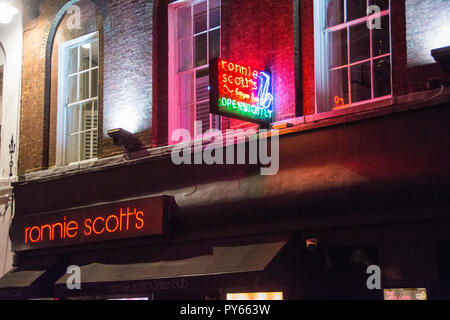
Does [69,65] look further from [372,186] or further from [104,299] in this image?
[372,186]

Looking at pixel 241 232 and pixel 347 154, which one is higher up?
pixel 347 154

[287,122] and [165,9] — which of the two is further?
[165,9]

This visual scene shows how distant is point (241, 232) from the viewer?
1022 centimetres

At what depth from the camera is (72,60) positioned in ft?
45.5

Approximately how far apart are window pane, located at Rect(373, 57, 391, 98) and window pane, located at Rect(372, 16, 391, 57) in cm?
12

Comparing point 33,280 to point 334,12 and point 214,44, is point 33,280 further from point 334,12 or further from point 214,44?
point 334,12

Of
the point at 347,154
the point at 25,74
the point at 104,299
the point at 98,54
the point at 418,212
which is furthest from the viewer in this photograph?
the point at 25,74

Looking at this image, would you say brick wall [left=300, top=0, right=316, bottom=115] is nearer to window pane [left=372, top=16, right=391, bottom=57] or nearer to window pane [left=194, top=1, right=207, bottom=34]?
window pane [left=372, top=16, right=391, bottom=57]

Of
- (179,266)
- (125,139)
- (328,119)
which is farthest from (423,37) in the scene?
(125,139)

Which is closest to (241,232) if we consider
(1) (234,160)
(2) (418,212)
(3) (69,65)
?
(1) (234,160)

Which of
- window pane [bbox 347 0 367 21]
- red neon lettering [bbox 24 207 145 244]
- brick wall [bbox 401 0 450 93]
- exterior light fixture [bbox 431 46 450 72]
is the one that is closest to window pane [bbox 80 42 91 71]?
red neon lettering [bbox 24 207 145 244]
